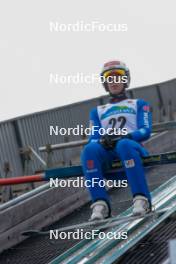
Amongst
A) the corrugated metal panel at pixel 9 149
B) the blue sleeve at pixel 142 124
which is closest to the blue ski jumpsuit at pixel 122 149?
the blue sleeve at pixel 142 124

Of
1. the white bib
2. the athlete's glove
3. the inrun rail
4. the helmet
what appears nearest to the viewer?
the inrun rail

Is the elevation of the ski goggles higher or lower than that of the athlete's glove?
higher

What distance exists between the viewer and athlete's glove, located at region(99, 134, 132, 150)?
5.48 meters

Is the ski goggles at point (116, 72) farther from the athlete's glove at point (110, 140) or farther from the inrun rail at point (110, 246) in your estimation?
the inrun rail at point (110, 246)

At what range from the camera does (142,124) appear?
5680mm

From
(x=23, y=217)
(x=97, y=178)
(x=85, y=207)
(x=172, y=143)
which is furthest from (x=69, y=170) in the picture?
(x=172, y=143)

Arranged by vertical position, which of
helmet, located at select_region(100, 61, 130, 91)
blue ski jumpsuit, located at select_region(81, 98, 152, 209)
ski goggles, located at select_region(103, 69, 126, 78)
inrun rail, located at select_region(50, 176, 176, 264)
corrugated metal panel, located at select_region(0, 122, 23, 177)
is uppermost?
corrugated metal panel, located at select_region(0, 122, 23, 177)

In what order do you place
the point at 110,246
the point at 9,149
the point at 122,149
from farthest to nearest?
the point at 9,149
the point at 122,149
the point at 110,246

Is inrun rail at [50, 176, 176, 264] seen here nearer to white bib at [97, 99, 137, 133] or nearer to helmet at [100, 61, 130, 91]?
white bib at [97, 99, 137, 133]

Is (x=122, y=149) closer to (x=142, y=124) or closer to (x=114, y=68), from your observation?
(x=142, y=124)

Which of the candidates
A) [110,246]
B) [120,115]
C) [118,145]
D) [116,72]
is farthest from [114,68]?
[110,246]

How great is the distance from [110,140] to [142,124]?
0.38m

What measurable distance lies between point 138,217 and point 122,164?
20.6 inches

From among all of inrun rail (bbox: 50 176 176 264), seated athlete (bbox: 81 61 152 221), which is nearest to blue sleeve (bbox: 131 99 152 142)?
seated athlete (bbox: 81 61 152 221)
